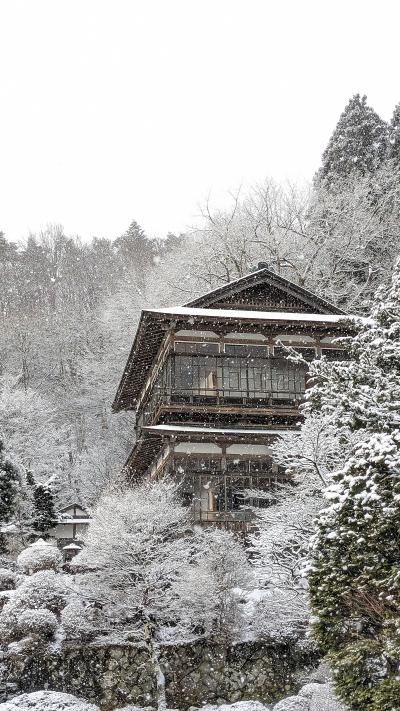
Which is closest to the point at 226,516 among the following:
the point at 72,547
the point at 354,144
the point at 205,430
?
the point at 205,430

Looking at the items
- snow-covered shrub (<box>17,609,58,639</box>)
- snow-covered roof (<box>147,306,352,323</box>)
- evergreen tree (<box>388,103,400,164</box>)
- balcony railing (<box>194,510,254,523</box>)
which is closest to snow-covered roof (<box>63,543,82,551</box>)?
balcony railing (<box>194,510,254,523</box>)

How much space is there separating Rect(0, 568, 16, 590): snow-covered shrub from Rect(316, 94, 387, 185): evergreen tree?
32.0m

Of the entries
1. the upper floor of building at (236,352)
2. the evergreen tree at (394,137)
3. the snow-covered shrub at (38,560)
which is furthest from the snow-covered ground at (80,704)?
the evergreen tree at (394,137)

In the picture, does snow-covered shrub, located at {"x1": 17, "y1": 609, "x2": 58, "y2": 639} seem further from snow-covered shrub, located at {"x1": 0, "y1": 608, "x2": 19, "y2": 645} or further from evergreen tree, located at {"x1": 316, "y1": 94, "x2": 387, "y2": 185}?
evergreen tree, located at {"x1": 316, "y1": 94, "x2": 387, "y2": 185}

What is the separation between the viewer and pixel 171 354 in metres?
27.6

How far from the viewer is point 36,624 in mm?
19125

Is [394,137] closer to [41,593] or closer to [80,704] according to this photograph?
[41,593]

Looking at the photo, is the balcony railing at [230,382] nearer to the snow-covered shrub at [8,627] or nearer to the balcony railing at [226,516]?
the balcony railing at [226,516]

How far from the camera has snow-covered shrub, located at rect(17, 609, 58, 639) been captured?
62.6 ft

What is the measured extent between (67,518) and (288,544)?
16.2 metres

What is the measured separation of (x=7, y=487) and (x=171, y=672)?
910cm

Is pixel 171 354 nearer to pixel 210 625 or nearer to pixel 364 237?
pixel 210 625

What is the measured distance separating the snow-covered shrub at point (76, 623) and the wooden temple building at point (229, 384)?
18.5 ft

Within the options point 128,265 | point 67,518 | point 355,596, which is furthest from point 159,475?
point 128,265
